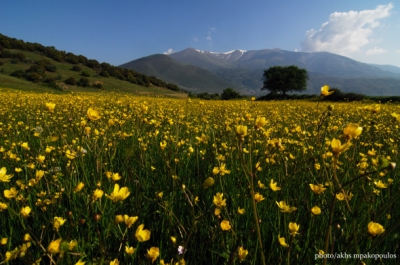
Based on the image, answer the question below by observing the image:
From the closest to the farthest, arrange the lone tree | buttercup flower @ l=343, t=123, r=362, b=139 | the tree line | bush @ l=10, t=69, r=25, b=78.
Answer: buttercup flower @ l=343, t=123, r=362, b=139 < bush @ l=10, t=69, r=25, b=78 < the tree line < the lone tree

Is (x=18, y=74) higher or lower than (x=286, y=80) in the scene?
lower

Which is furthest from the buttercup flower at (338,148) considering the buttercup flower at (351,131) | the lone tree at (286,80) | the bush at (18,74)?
the lone tree at (286,80)

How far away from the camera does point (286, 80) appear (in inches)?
1886

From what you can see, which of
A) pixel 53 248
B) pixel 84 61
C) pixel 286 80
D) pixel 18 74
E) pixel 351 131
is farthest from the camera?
pixel 286 80

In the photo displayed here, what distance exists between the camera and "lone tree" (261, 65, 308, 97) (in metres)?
47.5

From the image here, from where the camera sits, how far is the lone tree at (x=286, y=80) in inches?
1869

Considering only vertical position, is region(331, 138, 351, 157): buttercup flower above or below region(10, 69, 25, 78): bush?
below

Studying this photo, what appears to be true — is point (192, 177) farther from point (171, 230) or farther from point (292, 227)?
point (292, 227)

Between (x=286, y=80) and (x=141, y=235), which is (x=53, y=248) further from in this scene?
(x=286, y=80)

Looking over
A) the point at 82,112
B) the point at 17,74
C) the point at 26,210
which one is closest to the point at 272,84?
the point at 17,74

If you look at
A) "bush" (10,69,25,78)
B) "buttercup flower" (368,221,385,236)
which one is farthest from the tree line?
"buttercup flower" (368,221,385,236)

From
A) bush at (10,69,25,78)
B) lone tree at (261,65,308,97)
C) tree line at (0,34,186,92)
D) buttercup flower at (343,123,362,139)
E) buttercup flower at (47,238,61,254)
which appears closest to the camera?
buttercup flower at (47,238,61,254)

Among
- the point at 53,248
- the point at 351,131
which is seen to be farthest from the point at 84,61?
the point at 351,131

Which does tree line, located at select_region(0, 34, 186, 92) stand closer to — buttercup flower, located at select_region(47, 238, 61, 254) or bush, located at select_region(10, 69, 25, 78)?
bush, located at select_region(10, 69, 25, 78)
